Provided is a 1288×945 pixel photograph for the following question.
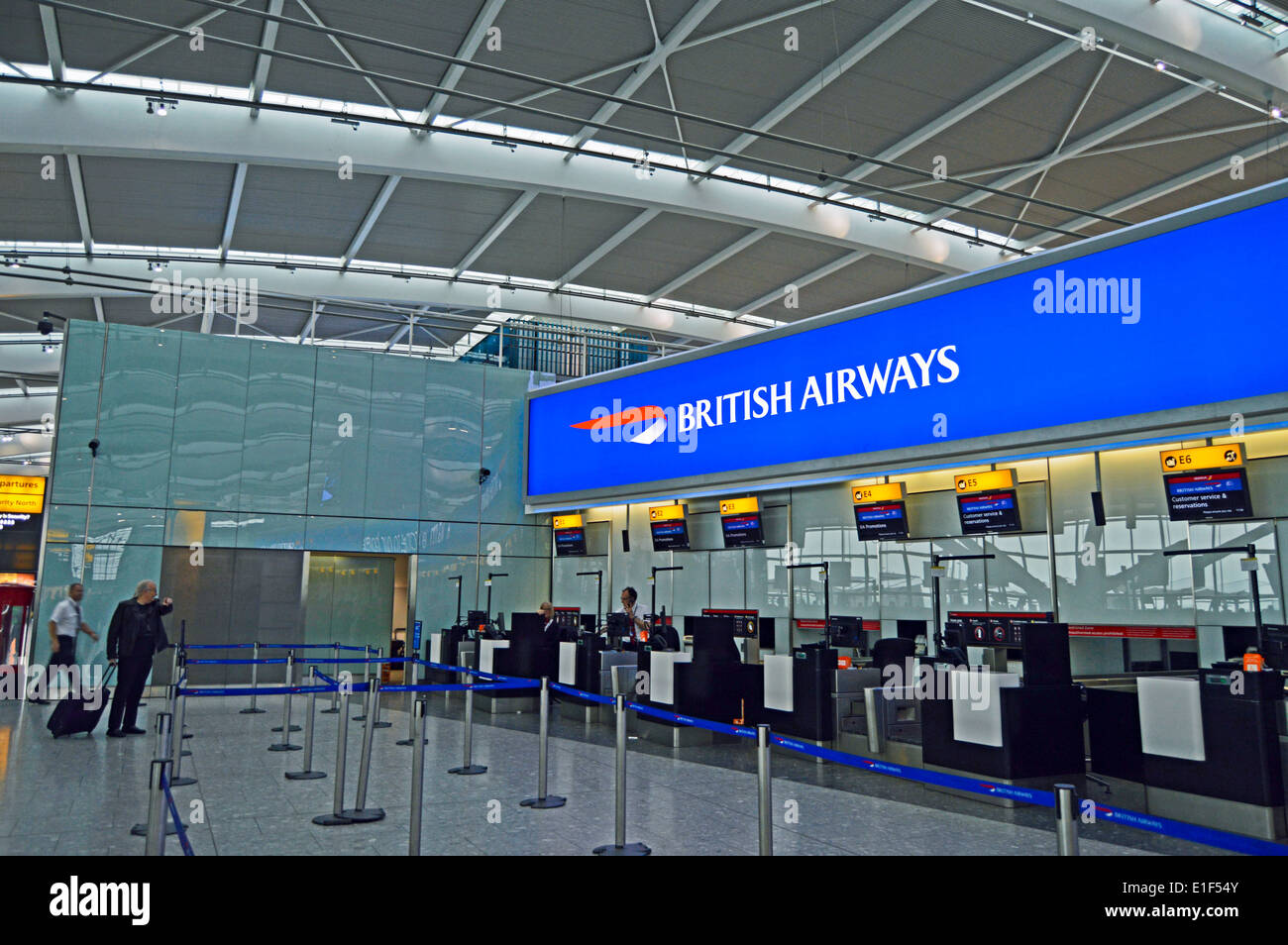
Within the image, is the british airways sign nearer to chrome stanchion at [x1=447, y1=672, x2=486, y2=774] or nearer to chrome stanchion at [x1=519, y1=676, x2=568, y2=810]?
chrome stanchion at [x1=447, y1=672, x2=486, y2=774]

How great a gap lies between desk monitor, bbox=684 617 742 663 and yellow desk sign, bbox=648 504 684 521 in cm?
546

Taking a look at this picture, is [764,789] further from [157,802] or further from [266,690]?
[266,690]

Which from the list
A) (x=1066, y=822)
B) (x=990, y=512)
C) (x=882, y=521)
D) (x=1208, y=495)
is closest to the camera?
(x=1066, y=822)

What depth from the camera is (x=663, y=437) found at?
1438cm

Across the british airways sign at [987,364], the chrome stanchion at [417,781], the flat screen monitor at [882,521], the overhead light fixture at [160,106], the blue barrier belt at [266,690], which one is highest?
the overhead light fixture at [160,106]

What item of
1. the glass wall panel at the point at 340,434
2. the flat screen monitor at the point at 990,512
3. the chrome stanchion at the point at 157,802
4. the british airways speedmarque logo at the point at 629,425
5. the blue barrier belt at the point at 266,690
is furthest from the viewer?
the glass wall panel at the point at 340,434

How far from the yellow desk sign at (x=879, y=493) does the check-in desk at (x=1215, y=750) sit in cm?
554

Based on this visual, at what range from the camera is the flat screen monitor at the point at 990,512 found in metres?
11.0

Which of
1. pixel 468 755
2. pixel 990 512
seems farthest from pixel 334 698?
pixel 990 512

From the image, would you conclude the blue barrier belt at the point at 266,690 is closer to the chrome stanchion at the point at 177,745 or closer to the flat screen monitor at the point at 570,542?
the chrome stanchion at the point at 177,745

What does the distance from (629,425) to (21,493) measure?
80.8ft

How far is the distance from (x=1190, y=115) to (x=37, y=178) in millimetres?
17766

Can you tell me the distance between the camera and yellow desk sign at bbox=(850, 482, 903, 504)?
1217cm

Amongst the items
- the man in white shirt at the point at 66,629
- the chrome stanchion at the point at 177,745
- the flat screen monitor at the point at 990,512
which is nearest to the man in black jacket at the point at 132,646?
the man in white shirt at the point at 66,629
